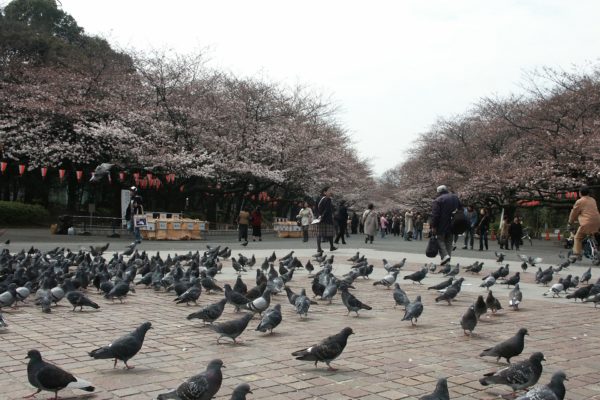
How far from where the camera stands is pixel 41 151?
99.9 feet

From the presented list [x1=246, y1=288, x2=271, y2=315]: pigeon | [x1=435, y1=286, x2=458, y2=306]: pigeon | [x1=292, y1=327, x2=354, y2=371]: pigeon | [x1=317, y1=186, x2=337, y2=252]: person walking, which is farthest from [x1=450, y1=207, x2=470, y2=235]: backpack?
[x1=292, y1=327, x2=354, y2=371]: pigeon

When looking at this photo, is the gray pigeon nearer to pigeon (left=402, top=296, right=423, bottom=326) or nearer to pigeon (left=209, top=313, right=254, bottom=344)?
pigeon (left=402, top=296, right=423, bottom=326)

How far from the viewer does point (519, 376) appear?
4.40 metres

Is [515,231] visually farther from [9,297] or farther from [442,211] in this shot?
[9,297]

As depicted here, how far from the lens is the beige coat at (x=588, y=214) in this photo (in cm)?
1423

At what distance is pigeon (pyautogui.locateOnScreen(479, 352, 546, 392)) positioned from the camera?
4.40m

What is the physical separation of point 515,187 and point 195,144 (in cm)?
1878

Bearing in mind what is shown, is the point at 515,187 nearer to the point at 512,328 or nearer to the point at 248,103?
the point at 248,103

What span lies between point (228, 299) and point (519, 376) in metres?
4.37

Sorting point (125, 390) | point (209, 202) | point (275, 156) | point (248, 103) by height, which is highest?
point (248, 103)

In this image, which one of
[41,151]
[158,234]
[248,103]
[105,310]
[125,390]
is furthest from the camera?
[248,103]

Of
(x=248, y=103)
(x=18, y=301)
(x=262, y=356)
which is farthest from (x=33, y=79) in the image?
(x=262, y=356)

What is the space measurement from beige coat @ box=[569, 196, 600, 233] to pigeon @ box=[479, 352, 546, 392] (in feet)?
36.6

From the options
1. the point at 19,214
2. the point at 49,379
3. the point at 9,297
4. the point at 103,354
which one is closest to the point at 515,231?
the point at 9,297
